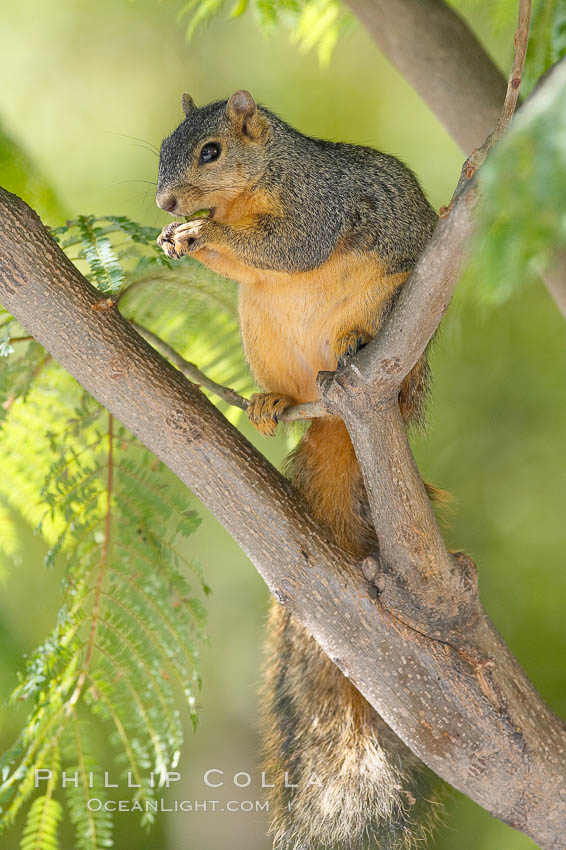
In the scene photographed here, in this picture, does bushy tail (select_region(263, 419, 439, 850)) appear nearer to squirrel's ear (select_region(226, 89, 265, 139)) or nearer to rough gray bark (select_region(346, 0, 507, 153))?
squirrel's ear (select_region(226, 89, 265, 139))

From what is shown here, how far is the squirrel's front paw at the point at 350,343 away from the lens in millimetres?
1219

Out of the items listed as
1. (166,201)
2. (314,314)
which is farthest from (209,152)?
(314,314)

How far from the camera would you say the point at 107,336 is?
1092 millimetres

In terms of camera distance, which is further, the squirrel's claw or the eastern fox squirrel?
the eastern fox squirrel

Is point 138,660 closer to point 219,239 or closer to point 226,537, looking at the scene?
point 219,239

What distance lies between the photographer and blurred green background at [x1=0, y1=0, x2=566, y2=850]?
243 centimetres

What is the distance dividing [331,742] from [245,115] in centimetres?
98

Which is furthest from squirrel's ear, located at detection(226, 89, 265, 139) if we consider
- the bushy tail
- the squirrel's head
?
the bushy tail

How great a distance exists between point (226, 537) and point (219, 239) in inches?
61.5

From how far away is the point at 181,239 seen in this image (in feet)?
3.73

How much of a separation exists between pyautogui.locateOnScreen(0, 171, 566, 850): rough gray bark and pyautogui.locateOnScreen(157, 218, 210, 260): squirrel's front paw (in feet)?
0.36

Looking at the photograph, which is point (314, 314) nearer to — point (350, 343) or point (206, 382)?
point (350, 343)

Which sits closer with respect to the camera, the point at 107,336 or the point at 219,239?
the point at 107,336

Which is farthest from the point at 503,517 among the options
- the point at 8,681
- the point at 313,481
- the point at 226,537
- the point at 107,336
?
the point at 107,336
